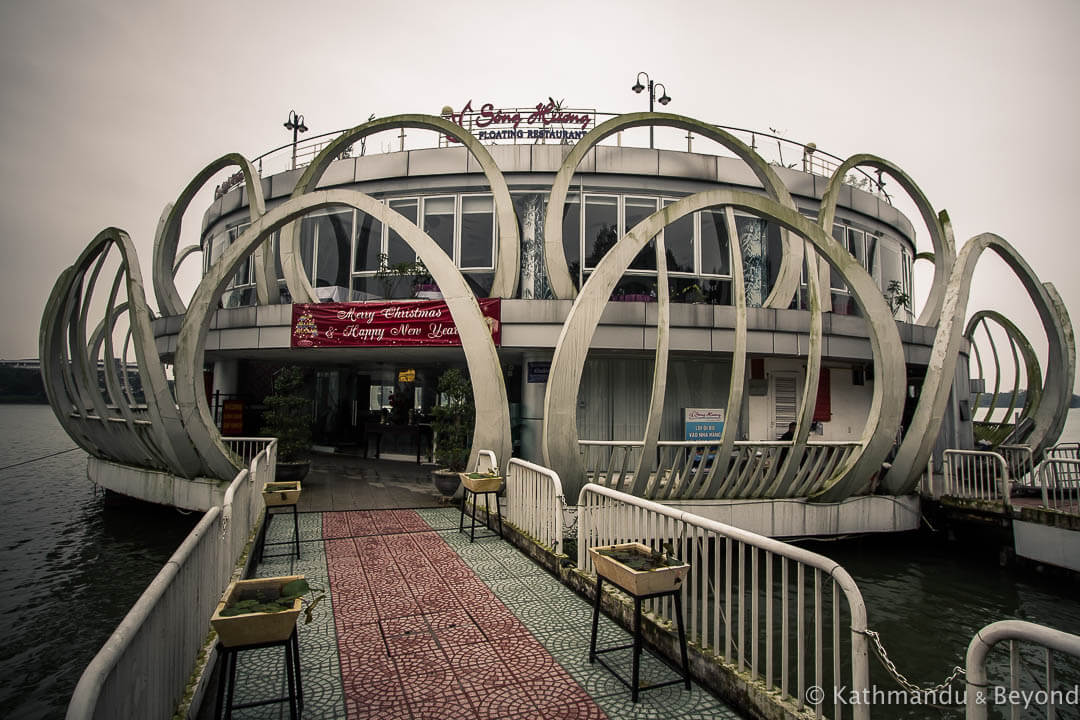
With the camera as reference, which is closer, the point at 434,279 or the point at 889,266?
the point at 434,279

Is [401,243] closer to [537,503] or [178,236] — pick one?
[178,236]

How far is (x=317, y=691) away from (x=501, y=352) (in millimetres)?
9639

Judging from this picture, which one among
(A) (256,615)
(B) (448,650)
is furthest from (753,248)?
(A) (256,615)

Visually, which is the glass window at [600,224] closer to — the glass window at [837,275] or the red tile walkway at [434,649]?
the glass window at [837,275]

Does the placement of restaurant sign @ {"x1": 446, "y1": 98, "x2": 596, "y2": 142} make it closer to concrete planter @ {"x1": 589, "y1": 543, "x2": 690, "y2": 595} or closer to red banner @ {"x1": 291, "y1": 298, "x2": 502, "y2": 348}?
red banner @ {"x1": 291, "y1": 298, "x2": 502, "y2": 348}

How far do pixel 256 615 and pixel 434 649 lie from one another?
1.99m

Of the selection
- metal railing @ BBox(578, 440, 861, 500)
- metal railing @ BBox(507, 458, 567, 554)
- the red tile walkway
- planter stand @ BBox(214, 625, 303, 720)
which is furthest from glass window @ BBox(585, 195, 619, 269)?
planter stand @ BBox(214, 625, 303, 720)

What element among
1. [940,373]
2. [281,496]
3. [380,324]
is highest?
[380,324]

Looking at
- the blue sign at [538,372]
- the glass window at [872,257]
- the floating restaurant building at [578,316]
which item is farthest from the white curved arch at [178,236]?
the glass window at [872,257]

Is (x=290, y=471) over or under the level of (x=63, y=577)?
over

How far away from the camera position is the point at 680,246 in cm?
1494

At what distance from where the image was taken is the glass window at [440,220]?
15.2 m

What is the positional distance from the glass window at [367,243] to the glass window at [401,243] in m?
0.37

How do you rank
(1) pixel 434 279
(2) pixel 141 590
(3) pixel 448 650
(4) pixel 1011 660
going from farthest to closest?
(1) pixel 434 279
(2) pixel 141 590
(3) pixel 448 650
(4) pixel 1011 660
